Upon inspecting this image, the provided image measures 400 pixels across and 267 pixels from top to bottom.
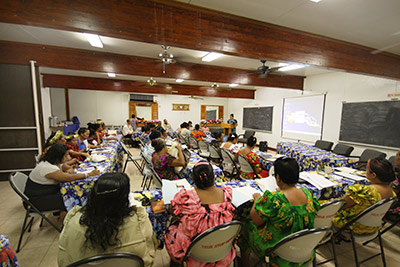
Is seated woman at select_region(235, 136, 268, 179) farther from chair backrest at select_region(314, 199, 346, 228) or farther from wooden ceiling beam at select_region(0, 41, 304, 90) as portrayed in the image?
wooden ceiling beam at select_region(0, 41, 304, 90)

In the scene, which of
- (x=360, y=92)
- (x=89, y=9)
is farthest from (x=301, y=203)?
(x=360, y=92)

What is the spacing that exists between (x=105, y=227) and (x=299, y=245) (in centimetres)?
124

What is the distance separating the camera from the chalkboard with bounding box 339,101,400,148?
430cm

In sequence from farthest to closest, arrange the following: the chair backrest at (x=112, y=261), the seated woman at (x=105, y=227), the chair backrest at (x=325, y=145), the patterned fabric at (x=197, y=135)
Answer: the patterned fabric at (x=197, y=135) < the chair backrest at (x=325, y=145) < the seated woman at (x=105, y=227) < the chair backrest at (x=112, y=261)

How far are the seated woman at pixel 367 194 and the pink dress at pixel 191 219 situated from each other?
4.25 ft

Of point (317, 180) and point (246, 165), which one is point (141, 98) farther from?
point (317, 180)

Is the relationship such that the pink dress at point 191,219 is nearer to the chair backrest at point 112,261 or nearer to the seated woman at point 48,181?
the chair backrest at point 112,261

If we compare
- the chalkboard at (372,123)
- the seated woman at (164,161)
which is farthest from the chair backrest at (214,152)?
the chalkboard at (372,123)

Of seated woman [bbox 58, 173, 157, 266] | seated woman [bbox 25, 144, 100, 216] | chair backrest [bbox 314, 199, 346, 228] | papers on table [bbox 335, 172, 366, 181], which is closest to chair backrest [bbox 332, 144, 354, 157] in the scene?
papers on table [bbox 335, 172, 366, 181]

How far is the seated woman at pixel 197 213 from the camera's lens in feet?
3.87

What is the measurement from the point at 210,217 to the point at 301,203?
68cm

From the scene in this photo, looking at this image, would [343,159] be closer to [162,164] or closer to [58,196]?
[162,164]

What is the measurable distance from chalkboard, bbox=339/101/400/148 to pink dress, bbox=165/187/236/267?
5.57 meters

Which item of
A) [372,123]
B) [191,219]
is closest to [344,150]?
[372,123]
